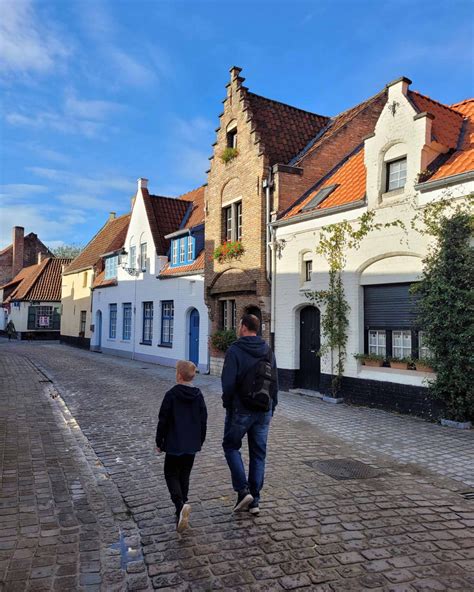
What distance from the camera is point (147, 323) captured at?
75.9 ft

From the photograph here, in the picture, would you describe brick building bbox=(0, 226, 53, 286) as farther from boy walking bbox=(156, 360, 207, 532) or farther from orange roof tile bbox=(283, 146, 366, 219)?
A: boy walking bbox=(156, 360, 207, 532)

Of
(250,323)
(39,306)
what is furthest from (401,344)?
(39,306)

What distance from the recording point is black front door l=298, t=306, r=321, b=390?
12.9m

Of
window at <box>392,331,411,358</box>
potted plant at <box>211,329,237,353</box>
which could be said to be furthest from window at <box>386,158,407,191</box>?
potted plant at <box>211,329,237,353</box>

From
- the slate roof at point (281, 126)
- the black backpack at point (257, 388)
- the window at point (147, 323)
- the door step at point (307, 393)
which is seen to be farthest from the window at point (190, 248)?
the black backpack at point (257, 388)

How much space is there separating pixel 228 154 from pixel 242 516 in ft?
45.8

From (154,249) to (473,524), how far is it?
19304 mm

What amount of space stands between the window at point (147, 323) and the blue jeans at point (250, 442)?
18.2 metres

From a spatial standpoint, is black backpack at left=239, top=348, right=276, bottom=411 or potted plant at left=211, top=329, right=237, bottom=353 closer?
black backpack at left=239, top=348, right=276, bottom=411

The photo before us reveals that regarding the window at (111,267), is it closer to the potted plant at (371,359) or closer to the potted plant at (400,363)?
the potted plant at (371,359)

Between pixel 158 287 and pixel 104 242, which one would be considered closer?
pixel 158 287

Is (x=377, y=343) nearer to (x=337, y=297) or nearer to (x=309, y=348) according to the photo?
(x=337, y=297)

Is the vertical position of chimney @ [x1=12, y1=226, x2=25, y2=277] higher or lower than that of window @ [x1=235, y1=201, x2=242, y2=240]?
higher

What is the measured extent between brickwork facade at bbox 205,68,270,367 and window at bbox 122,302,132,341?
29.6ft
